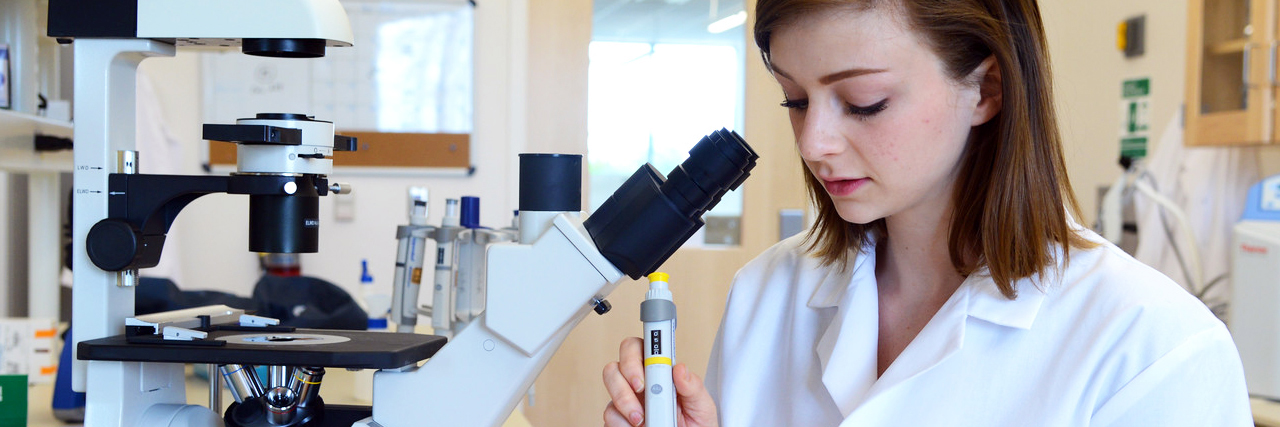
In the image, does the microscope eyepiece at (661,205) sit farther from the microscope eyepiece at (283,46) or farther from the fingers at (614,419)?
the microscope eyepiece at (283,46)

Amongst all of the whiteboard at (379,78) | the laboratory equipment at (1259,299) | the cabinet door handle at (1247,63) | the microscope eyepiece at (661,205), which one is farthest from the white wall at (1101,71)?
the microscope eyepiece at (661,205)

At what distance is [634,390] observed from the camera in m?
0.87

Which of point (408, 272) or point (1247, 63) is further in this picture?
point (1247, 63)

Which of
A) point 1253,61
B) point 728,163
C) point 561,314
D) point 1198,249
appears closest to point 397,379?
point 561,314

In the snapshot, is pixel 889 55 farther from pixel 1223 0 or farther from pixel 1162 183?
pixel 1162 183

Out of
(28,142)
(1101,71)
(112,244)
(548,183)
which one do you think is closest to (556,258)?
(548,183)

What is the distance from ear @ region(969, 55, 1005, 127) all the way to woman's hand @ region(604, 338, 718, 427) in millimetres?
395

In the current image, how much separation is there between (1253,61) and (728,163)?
7.35ft

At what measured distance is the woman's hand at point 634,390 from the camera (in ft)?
2.79

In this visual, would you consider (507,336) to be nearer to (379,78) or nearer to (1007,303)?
(1007,303)

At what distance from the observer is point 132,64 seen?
930mm

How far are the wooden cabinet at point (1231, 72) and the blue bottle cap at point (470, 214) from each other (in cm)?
196

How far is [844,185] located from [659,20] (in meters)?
1.92

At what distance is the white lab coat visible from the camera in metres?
0.83
